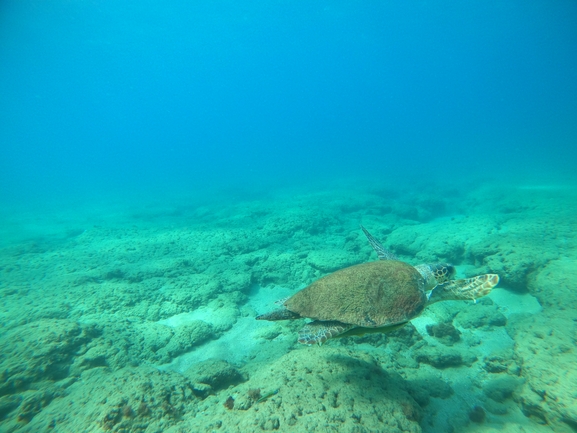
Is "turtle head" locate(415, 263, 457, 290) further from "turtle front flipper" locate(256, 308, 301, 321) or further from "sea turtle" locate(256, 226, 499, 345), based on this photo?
"turtle front flipper" locate(256, 308, 301, 321)

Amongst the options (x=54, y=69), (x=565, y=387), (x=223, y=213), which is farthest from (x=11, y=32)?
(x=565, y=387)

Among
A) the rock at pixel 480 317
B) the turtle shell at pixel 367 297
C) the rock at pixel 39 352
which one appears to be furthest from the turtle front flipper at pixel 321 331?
the rock at pixel 39 352

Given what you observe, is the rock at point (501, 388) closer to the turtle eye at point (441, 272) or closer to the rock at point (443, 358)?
the rock at point (443, 358)

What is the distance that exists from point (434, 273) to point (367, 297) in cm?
154

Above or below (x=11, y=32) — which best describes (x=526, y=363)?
below

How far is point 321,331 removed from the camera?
2.76m

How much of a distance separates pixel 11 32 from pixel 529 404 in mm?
69072

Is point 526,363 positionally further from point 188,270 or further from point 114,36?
point 114,36

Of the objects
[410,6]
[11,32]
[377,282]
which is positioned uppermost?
[410,6]

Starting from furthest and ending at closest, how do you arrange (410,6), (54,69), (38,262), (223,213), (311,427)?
(54,69)
(410,6)
(223,213)
(38,262)
(311,427)

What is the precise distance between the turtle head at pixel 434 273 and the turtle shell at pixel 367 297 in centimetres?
42

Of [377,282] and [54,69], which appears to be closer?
[377,282]

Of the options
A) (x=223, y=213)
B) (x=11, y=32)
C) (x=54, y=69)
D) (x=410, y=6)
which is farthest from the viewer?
(x=54, y=69)

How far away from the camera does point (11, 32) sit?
40.2m
